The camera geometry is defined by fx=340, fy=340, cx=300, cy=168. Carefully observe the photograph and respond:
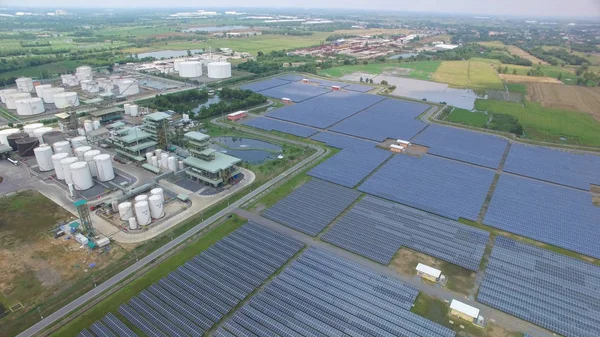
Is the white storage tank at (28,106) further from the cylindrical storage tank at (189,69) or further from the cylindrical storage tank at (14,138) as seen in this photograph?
the cylindrical storage tank at (189,69)

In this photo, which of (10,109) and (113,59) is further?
(113,59)

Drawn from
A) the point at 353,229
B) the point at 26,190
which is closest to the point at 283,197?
the point at 353,229

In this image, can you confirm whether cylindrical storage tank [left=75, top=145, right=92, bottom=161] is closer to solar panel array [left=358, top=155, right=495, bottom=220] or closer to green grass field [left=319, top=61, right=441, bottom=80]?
solar panel array [left=358, top=155, right=495, bottom=220]

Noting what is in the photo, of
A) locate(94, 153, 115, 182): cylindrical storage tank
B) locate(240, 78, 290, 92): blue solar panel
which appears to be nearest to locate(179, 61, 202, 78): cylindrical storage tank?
locate(240, 78, 290, 92): blue solar panel

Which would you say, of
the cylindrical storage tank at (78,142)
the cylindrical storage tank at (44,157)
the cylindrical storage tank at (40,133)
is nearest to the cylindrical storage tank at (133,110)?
the cylindrical storage tank at (40,133)

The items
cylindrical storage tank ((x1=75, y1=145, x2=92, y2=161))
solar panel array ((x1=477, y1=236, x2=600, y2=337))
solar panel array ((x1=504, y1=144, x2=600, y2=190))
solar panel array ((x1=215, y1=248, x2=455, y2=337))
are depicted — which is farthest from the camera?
solar panel array ((x1=504, y1=144, x2=600, y2=190))

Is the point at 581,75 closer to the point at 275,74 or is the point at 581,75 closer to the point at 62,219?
the point at 275,74

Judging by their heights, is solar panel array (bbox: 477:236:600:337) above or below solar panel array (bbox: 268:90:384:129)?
below
